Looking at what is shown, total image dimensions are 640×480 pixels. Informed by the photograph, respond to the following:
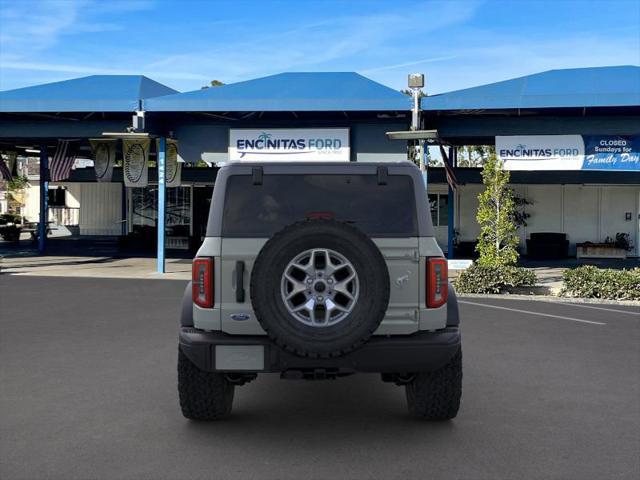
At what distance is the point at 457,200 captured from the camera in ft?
97.8

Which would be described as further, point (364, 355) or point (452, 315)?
point (452, 315)

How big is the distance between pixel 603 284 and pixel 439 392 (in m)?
10.7

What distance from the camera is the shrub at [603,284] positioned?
47.8 feet

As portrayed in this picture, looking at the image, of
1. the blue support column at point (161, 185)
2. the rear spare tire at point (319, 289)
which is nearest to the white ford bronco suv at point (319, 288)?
the rear spare tire at point (319, 289)

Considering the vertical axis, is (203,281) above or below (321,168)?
below

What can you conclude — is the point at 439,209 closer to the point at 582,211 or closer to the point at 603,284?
the point at 582,211

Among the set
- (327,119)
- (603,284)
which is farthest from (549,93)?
(327,119)

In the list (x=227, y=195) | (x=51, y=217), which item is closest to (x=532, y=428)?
(x=227, y=195)

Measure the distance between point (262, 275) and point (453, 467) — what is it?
1789mm

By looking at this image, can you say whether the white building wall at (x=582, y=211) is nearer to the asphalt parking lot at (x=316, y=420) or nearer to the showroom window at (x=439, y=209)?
the showroom window at (x=439, y=209)

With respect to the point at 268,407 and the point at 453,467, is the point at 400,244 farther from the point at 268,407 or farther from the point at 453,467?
the point at 268,407

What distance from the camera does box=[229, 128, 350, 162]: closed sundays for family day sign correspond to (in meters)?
20.0

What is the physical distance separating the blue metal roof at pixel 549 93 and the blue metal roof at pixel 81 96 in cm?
860

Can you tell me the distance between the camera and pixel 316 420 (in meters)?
5.66
